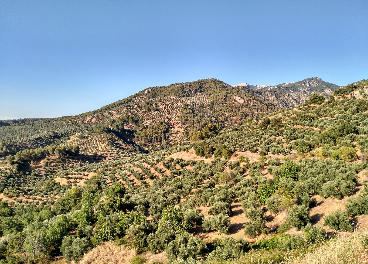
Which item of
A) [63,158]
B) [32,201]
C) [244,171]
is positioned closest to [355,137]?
[244,171]

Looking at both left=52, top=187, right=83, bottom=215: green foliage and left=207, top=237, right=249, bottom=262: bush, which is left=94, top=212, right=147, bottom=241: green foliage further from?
left=52, top=187, right=83, bottom=215: green foliage

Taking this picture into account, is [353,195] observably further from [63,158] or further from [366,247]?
[63,158]

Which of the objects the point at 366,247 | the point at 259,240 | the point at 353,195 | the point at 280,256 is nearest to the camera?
the point at 366,247

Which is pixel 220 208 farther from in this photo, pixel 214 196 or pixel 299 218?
pixel 299 218

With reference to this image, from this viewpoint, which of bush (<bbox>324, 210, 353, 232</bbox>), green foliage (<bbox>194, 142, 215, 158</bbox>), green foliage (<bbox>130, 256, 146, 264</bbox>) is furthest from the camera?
green foliage (<bbox>194, 142, 215, 158</bbox>)

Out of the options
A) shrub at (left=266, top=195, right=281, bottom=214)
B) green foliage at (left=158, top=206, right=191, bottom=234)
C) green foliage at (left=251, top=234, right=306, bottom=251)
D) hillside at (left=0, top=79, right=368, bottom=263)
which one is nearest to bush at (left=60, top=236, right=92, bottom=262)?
hillside at (left=0, top=79, right=368, bottom=263)

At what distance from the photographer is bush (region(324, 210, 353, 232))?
12484mm

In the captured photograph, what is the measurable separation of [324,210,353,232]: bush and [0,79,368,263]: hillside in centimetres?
7

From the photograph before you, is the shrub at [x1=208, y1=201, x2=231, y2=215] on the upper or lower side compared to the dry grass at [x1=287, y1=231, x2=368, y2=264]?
lower

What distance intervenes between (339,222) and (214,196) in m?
13.7

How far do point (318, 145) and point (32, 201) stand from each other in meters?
65.5

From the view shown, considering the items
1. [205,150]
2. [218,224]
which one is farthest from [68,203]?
[218,224]

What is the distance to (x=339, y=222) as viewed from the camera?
1289 centimetres

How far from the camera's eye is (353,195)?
17.0 meters
